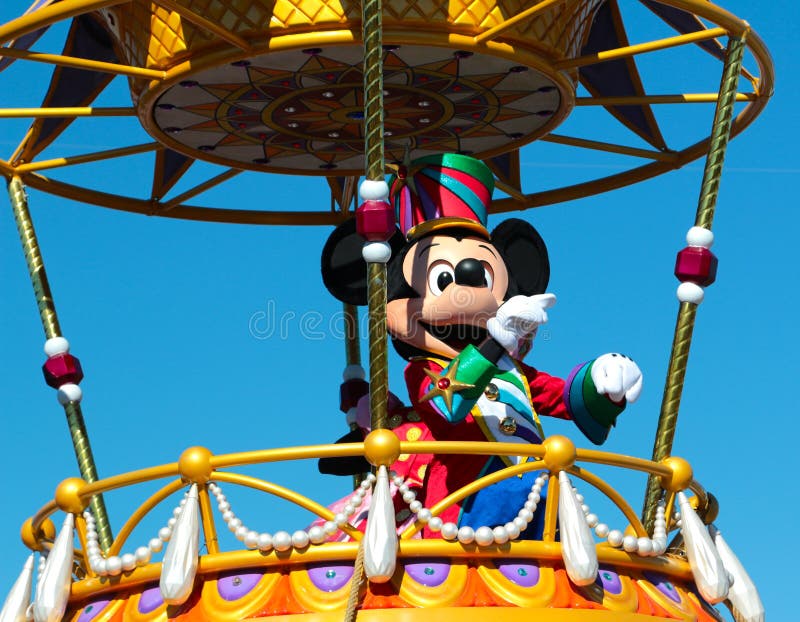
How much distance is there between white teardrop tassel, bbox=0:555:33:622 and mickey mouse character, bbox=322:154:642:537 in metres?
2.20

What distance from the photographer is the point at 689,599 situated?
1008cm

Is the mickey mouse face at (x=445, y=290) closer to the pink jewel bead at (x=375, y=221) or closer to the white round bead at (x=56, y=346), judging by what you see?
the pink jewel bead at (x=375, y=221)

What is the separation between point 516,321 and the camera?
10258 mm

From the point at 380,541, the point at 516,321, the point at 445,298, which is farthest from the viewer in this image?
the point at 445,298

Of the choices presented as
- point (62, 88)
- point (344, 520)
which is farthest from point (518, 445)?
point (62, 88)

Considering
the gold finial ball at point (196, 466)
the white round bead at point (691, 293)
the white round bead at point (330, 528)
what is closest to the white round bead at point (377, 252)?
the gold finial ball at point (196, 466)

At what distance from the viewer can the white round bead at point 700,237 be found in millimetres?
10648

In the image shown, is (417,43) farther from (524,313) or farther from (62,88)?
(62,88)

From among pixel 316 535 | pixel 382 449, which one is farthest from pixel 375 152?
pixel 316 535

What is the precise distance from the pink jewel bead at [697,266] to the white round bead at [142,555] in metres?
3.49

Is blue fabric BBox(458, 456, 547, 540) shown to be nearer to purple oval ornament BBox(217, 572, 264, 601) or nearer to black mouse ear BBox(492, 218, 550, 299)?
purple oval ornament BBox(217, 572, 264, 601)

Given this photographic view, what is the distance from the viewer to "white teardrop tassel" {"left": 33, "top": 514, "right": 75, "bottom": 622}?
31.8 feet

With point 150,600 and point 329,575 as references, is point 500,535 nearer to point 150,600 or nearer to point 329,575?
point 329,575

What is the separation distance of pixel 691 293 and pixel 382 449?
2.49m
